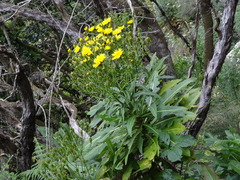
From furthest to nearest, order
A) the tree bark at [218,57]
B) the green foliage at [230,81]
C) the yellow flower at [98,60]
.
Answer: the green foliage at [230,81] → the tree bark at [218,57] → the yellow flower at [98,60]

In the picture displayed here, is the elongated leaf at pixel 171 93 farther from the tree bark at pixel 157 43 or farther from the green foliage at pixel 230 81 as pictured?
the green foliage at pixel 230 81

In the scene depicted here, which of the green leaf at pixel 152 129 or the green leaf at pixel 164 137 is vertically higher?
the green leaf at pixel 152 129

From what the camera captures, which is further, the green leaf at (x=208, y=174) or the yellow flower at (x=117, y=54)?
the green leaf at (x=208, y=174)

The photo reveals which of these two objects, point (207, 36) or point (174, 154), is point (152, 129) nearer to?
point (174, 154)

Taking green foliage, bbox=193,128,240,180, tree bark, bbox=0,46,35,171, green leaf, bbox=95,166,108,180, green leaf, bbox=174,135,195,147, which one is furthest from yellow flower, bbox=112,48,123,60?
tree bark, bbox=0,46,35,171

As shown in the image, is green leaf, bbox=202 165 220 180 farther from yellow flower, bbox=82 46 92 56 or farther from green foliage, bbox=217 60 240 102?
green foliage, bbox=217 60 240 102

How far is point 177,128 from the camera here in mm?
1768

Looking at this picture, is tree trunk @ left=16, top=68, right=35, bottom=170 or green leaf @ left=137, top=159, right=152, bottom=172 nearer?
green leaf @ left=137, top=159, right=152, bottom=172

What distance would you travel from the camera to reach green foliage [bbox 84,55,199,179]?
174 centimetres

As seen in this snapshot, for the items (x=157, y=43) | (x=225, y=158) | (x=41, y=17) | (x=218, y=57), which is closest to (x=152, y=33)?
(x=157, y=43)

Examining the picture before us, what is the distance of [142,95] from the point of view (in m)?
1.79

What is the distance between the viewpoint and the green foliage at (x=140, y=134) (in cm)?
174

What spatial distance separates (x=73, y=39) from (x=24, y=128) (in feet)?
3.69

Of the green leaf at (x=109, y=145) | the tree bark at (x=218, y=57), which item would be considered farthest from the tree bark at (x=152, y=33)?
the green leaf at (x=109, y=145)
